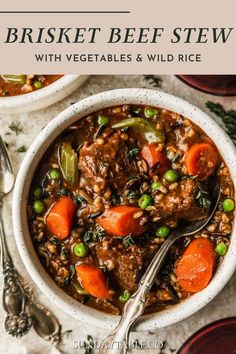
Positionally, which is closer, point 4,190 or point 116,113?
point 116,113

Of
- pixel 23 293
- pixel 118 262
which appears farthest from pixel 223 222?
pixel 23 293

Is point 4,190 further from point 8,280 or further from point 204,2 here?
point 204,2

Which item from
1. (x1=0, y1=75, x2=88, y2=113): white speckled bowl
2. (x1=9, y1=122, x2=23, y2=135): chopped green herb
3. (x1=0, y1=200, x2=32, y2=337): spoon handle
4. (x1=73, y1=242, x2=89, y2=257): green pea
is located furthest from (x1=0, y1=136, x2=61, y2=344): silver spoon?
(x1=73, y1=242, x2=89, y2=257): green pea

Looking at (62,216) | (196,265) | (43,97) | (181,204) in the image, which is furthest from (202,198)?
(43,97)

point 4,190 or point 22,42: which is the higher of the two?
point 22,42

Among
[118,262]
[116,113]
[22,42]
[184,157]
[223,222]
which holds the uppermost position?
[22,42]
